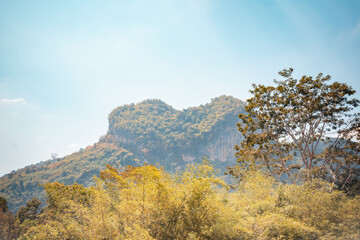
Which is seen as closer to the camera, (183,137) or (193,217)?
(193,217)

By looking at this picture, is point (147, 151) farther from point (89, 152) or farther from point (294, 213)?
point (294, 213)

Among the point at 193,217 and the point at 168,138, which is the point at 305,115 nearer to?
the point at 193,217

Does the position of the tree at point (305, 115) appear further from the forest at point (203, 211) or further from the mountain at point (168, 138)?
the mountain at point (168, 138)

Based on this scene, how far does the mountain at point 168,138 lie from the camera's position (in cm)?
10850

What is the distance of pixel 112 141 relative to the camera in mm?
121625

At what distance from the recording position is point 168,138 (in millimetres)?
122188

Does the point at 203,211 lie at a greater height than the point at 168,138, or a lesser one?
lesser

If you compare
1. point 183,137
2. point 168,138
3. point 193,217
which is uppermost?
point 168,138

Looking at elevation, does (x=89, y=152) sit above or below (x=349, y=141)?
above

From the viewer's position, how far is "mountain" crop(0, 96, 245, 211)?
108500 millimetres

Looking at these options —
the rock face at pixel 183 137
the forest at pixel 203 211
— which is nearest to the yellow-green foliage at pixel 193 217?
the forest at pixel 203 211

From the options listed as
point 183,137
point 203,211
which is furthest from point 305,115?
point 183,137

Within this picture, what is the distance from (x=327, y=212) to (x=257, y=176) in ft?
16.0

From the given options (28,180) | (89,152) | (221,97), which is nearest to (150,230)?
(28,180)
